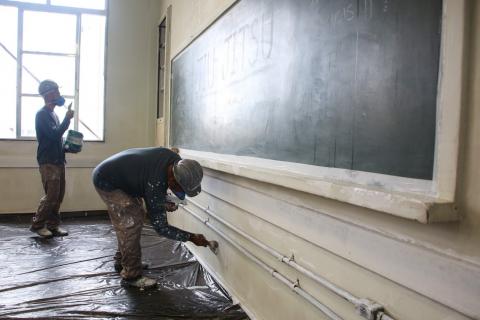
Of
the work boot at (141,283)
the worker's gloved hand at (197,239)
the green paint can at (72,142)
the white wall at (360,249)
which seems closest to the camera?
the white wall at (360,249)

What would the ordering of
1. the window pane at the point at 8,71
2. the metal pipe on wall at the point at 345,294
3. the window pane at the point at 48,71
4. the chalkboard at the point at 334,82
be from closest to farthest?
the chalkboard at the point at 334,82, the metal pipe on wall at the point at 345,294, the window pane at the point at 8,71, the window pane at the point at 48,71

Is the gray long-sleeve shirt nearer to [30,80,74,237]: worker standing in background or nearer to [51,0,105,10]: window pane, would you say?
[30,80,74,237]: worker standing in background

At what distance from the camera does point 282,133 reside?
1.73m

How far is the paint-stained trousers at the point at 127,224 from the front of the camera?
100 inches

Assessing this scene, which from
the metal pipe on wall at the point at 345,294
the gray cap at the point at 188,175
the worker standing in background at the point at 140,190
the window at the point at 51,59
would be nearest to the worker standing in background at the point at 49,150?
the window at the point at 51,59

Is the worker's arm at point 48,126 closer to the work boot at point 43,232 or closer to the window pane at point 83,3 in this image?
the work boot at point 43,232

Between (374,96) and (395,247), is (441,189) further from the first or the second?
(374,96)

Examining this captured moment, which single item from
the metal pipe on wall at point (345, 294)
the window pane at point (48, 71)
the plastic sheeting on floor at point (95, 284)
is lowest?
the plastic sheeting on floor at point (95, 284)

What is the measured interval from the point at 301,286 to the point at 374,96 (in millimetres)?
902

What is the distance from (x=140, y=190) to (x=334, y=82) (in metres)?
1.60

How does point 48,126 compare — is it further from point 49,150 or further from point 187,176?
point 187,176

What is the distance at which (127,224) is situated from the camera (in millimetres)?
2572

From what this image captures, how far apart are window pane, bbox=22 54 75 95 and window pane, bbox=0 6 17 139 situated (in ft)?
0.46

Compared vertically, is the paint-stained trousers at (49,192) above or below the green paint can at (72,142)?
below
